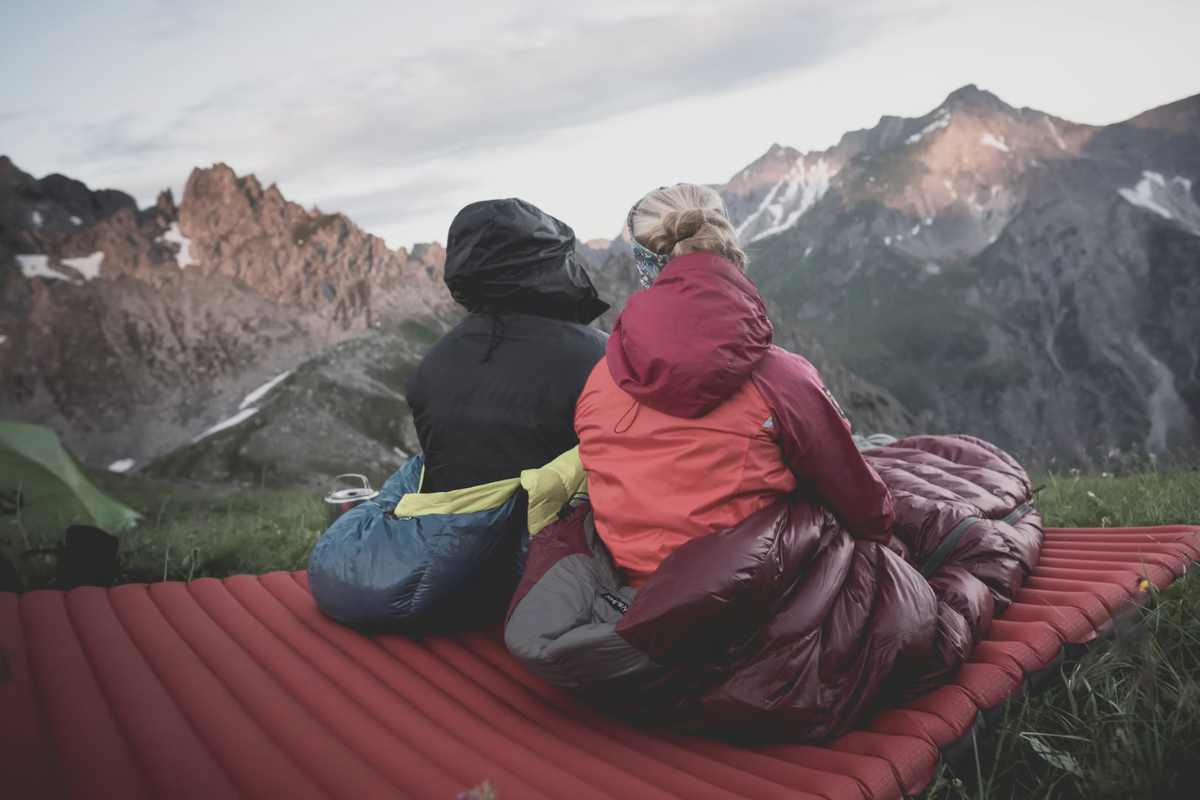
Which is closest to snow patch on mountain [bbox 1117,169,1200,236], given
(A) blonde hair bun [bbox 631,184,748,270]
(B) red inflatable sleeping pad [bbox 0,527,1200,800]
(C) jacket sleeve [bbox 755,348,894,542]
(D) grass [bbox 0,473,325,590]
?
(D) grass [bbox 0,473,325,590]

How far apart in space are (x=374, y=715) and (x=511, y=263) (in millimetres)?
2401

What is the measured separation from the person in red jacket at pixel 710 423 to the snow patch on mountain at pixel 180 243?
143 m

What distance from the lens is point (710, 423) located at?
10.2 feet

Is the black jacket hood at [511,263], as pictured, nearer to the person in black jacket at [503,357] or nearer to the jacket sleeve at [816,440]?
the person in black jacket at [503,357]

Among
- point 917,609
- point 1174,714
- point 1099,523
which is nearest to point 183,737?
point 917,609

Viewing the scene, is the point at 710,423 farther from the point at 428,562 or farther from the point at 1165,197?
the point at 1165,197

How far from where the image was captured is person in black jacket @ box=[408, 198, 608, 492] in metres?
4.22

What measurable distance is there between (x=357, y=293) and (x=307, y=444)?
2738 inches

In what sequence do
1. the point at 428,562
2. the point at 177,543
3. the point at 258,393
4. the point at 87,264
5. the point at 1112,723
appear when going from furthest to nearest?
the point at 87,264, the point at 258,393, the point at 177,543, the point at 428,562, the point at 1112,723

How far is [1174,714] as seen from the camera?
8.67ft

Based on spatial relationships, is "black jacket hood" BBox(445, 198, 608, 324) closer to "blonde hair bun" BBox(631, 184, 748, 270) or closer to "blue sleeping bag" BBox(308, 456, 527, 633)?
"blonde hair bun" BBox(631, 184, 748, 270)

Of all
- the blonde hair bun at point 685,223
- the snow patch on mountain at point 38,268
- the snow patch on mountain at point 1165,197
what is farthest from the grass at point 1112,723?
the snow patch on mountain at point 1165,197

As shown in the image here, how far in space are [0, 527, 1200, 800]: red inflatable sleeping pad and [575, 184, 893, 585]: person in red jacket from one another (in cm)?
77

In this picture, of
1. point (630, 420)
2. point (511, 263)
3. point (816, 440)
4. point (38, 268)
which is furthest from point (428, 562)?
point (38, 268)
